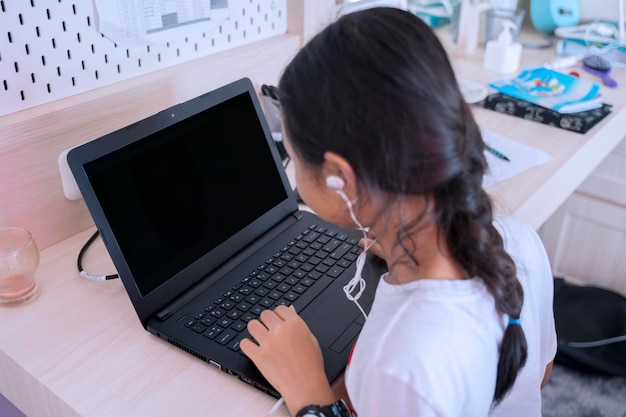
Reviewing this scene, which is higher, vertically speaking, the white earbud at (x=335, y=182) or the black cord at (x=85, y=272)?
the white earbud at (x=335, y=182)

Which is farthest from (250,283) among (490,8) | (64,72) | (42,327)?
(490,8)

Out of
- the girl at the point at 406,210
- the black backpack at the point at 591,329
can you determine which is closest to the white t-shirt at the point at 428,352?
the girl at the point at 406,210

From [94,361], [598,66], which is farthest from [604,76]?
[94,361]

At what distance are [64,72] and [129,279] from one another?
336 mm

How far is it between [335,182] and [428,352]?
0.59ft

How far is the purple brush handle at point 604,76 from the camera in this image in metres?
1.46

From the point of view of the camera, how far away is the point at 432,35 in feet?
1.83

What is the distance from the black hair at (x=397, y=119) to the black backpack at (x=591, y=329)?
1049 millimetres

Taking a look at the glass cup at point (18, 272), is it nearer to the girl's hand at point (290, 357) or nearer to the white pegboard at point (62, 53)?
the white pegboard at point (62, 53)

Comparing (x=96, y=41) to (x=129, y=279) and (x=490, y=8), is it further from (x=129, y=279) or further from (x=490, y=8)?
(x=490, y=8)

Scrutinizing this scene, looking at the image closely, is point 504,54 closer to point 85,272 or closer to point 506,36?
point 506,36

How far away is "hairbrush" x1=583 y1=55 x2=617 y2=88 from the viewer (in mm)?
1520

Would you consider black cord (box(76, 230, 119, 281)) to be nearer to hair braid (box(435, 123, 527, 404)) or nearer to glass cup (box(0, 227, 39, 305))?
glass cup (box(0, 227, 39, 305))

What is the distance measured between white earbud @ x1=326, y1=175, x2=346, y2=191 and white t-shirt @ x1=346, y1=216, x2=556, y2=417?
0.12 m
